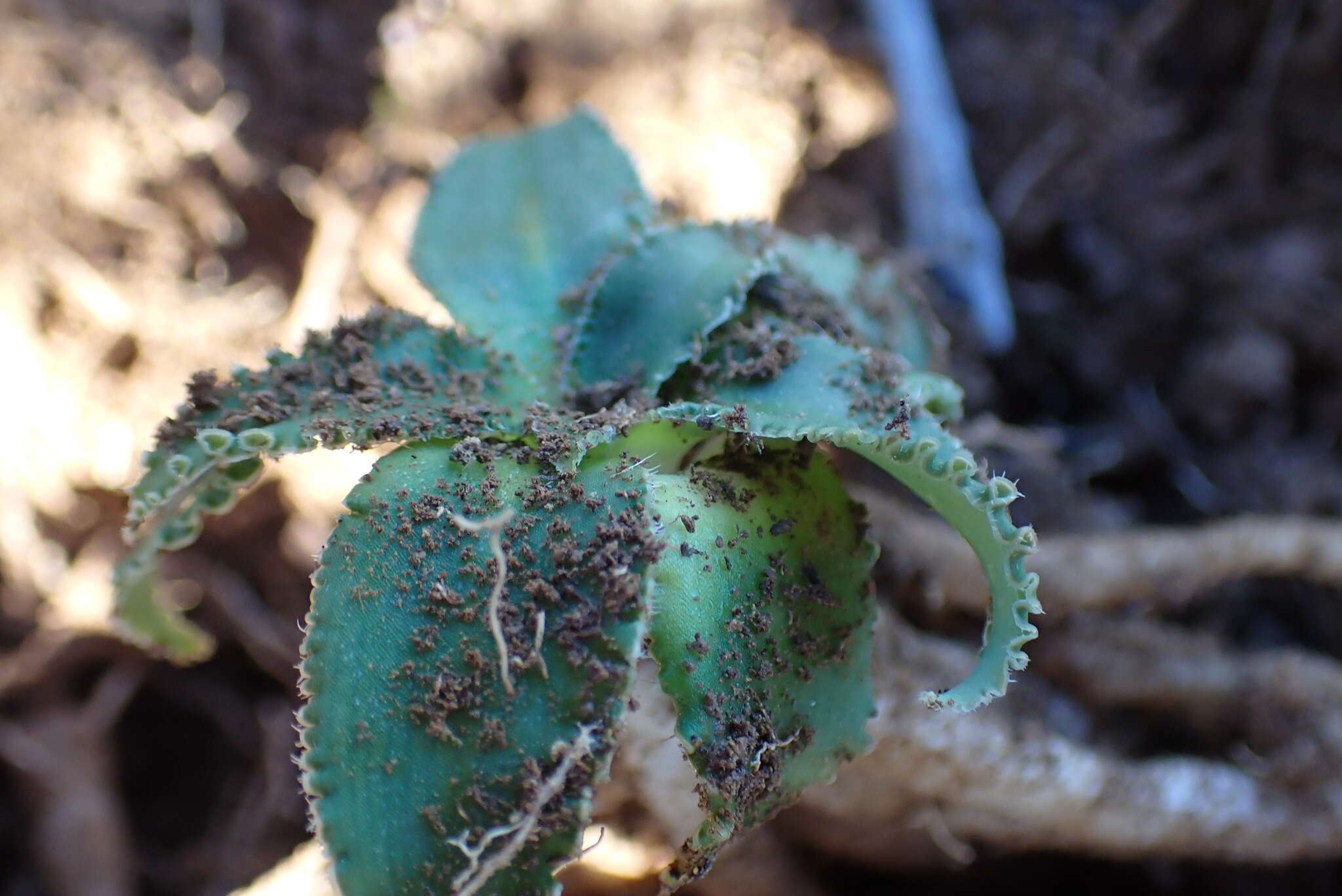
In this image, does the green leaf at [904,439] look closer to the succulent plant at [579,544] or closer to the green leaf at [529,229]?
the succulent plant at [579,544]

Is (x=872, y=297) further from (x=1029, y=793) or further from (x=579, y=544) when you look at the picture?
(x=1029, y=793)

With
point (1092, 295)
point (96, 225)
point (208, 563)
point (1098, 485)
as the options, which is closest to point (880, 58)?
point (1092, 295)

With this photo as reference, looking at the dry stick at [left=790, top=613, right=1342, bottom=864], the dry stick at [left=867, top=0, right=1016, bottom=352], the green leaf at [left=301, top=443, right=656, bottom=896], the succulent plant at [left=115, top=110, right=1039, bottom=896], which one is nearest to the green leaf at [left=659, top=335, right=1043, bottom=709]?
the succulent plant at [left=115, top=110, right=1039, bottom=896]

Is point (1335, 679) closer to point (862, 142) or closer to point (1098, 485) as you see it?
point (1098, 485)

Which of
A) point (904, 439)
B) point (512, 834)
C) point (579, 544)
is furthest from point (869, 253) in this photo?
point (512, 834)

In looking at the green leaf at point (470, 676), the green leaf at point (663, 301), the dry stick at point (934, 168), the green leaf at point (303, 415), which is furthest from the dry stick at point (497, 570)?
the dry stick at point (934, 168)
